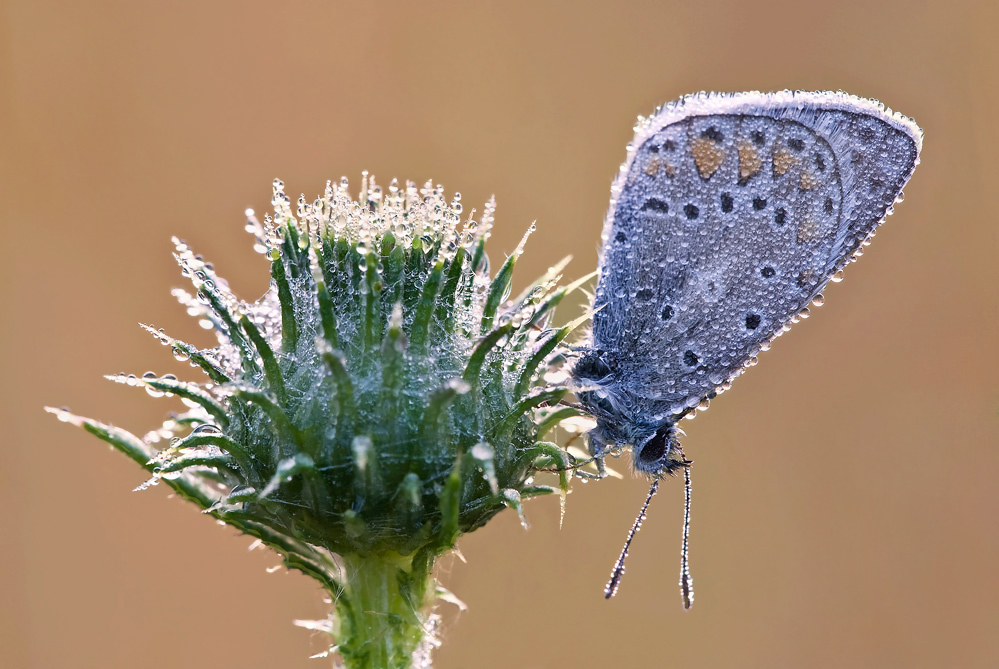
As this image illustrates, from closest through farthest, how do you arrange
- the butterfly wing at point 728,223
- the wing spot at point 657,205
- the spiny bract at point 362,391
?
the spiny bract at point 362,391 < the butterfly wing at point 728,223 < the wing spot at point 657,205

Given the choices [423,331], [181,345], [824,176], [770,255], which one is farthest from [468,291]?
[824,176]

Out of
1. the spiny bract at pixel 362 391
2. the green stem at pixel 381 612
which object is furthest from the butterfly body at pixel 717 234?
the green stem at pixel 381 612

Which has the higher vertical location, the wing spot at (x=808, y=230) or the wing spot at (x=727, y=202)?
the wing spot at (x=727, y=202)

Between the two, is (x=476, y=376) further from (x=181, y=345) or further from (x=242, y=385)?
(x=181, y=345)

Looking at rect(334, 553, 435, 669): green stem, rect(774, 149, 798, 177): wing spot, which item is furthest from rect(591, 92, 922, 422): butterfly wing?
rect(334, 553, 435, 669): green stem

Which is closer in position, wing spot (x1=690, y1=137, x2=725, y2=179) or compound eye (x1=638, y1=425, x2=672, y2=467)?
wing spot (x1=690, y1=137, x2=725, y2=179)

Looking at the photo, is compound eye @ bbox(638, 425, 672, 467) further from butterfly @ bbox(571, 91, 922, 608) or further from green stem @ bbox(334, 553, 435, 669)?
green stem @ bbox(334, 553, 435, 669)

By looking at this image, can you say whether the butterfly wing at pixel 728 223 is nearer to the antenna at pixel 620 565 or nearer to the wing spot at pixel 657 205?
the wing spot at pixel 657 205

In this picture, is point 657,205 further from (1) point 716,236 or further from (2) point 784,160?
(2) point 784,160
